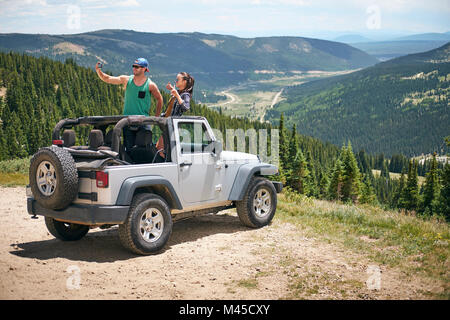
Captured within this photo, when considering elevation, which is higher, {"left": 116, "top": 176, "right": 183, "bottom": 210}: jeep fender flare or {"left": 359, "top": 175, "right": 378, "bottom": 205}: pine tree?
{"left": 116, "top": 176, "right": 183, "bottom": 210}: jeep fender flare

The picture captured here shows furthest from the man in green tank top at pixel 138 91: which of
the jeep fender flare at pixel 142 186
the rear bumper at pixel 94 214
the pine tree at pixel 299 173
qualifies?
the pine tree at pixel 299 173

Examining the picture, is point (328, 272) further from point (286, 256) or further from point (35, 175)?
point (35, 175)

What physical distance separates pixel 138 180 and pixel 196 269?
1904 mm

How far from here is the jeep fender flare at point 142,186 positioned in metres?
7.80

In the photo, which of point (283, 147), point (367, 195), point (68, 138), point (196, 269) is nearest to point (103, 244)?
point (68, 138)

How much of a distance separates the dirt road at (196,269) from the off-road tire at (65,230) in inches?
7.5

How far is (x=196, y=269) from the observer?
7.71 metres

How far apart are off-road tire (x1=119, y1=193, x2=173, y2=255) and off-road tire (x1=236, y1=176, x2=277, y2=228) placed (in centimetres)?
248

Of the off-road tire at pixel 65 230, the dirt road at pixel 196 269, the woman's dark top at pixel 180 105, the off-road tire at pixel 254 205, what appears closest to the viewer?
the dirt road at pixel 196 269

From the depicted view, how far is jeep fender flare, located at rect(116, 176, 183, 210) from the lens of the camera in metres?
7.80

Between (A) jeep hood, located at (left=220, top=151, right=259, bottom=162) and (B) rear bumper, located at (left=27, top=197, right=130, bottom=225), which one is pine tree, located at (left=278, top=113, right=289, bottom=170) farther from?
(B) rear bumper, located at (left=27, top=197, right=130, bottom=225)

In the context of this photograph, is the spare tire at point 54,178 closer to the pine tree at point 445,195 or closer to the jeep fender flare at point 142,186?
the jeep fender flare at point 142,186

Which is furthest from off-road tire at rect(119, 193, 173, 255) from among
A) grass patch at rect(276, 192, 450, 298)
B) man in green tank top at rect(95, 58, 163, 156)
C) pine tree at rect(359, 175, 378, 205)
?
pine tree at rect(359, 175, 378, 205)

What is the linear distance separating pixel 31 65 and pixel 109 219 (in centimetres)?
17783
